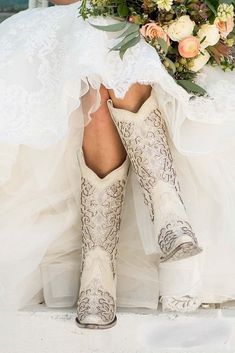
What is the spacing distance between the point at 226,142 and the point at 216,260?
29 centimetres

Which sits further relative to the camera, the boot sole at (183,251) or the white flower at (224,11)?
the white flower at (224,11)

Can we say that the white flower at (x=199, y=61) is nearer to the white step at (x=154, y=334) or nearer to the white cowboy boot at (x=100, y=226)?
the white cowboy boot at (x=100, y=226)

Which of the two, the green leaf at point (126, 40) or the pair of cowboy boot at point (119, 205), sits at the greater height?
the green leaf at point (126, 40)

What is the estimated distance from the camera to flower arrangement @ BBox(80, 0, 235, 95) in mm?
1739

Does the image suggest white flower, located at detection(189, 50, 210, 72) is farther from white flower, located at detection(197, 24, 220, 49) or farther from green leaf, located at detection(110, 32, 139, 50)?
green leaf, located at detection(110, 32, 139, 50)

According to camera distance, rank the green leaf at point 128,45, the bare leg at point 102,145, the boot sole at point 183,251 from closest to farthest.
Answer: the boot sole at point 183,251, the green leaf at point 128,45, the bare leg at point 102,145

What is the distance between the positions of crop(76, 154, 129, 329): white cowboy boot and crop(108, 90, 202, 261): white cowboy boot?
8 centimetres

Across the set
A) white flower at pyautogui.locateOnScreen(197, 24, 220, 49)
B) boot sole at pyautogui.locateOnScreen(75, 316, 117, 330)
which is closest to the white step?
boot sole at pyautogui.locateOnScreen(75, 316, 117, 330)

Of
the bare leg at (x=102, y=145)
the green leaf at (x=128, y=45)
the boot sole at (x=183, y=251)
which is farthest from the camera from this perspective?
the bare leg at (x=102, y=145)

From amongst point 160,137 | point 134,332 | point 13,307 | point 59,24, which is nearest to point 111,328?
point 134,332

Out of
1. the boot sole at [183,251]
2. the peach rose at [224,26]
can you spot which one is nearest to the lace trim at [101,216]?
the boot sole at [183,251]

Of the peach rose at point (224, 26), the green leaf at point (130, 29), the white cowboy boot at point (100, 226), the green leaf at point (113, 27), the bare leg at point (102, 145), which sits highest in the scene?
the green leaf at point (113, 27)

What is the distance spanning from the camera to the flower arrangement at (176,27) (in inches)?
68.5

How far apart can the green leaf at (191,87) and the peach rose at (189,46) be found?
70 millimetres
